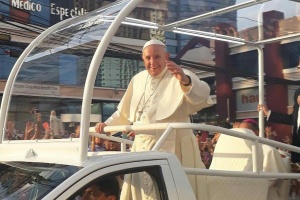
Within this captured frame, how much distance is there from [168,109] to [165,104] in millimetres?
63

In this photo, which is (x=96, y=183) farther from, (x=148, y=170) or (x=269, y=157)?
(x=269, y=157)

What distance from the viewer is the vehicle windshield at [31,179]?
100 inches

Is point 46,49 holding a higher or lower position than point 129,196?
higher

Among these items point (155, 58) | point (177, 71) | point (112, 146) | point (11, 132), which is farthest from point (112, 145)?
point (177, 71)

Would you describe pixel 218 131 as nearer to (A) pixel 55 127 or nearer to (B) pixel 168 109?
(B) pixel 168 109

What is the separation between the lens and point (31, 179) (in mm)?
2721

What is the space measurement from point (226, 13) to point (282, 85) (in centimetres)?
520

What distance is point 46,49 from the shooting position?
378cm

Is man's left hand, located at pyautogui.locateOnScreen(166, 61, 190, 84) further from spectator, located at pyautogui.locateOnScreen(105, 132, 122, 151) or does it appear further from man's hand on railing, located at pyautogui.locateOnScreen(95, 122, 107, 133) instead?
spectator, located at pyautogui.locateOnScreen(105, 132, 122, 151)

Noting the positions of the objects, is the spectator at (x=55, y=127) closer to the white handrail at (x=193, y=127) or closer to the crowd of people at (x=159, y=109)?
the crowd of people at (x=159, y=109)

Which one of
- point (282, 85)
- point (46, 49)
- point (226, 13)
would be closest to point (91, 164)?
point (46, 49)

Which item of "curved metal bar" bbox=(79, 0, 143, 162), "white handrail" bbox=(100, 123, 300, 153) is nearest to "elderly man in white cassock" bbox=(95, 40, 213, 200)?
"white handrail" bbox=(100, 123, 300, 153)

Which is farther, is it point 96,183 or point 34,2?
point 34,2

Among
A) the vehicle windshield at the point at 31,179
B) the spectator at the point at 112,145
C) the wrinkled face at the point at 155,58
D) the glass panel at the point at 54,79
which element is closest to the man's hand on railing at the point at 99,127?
the glass panel at the point at 54,79
